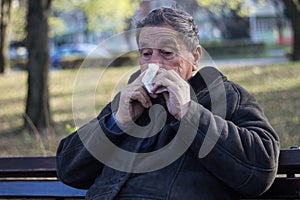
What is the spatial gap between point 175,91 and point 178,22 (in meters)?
0.35

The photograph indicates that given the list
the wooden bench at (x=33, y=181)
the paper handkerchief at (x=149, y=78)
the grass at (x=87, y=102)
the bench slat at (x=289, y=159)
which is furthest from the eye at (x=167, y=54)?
the wooden bench at (x=33, y=181)

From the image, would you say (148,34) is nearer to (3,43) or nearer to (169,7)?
(169,7)

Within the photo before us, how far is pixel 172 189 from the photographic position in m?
2.27

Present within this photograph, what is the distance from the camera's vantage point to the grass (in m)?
2.81

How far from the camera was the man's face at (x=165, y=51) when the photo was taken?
237cm

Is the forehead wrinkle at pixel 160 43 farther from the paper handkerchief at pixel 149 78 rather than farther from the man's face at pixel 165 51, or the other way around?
the paper handkerchief at pixel 149 78

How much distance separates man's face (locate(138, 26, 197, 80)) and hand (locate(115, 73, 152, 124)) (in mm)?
97

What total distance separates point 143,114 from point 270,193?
0.68 meters

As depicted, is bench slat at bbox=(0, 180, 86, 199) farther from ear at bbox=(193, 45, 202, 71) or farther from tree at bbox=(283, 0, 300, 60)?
tree at bbox=(283, 0, 300, 60)

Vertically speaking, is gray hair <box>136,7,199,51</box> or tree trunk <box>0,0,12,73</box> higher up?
gray hair <box>136,7,199,51</box>

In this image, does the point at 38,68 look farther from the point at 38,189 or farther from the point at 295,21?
the point at 295,21

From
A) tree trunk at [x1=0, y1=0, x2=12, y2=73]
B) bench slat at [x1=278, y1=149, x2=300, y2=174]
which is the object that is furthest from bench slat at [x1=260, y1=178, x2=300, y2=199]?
tree trunk at [x1=0, y1=0, x2=12, y2=73]

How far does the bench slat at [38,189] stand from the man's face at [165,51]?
983 mm

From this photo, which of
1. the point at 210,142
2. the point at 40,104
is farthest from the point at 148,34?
the point at 40,104
